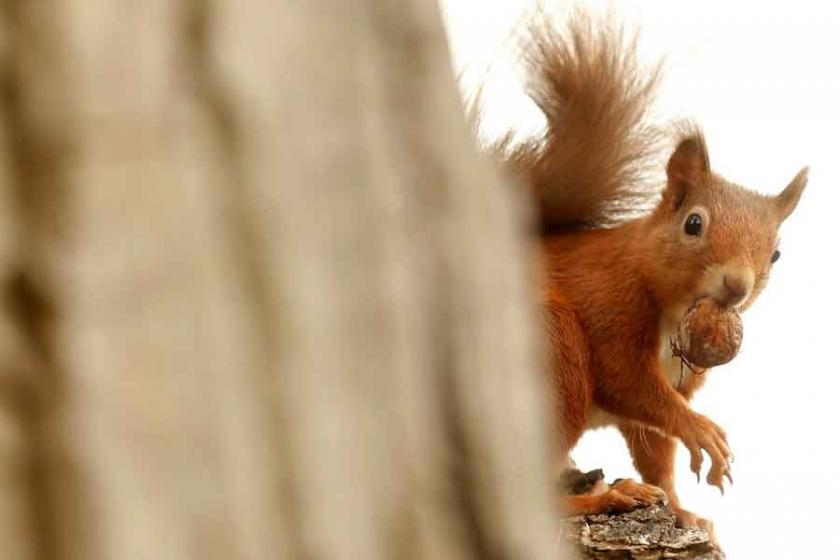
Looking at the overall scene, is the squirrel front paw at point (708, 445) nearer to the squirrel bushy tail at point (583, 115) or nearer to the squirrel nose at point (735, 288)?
the squirrel nose at point (735, 288)

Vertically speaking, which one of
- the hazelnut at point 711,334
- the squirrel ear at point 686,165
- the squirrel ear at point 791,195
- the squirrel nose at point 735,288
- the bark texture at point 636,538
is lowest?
the bark texture at point 636,538

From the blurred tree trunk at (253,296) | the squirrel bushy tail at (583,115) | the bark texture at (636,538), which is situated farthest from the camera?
the squirrel bushy tail at (583,115)

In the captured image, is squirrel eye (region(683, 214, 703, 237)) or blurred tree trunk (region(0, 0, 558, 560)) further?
squirrel eye (region(683, 214, 703, 237))

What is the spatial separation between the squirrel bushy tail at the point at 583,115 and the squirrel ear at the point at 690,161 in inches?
4.5

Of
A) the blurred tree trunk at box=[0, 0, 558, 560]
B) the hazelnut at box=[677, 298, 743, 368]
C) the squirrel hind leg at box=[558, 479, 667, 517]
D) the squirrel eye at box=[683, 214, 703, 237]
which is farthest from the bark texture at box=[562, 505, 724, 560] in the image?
the blurred tree trunk at box=[0, 0, 558, 560]

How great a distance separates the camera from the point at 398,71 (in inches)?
6.5

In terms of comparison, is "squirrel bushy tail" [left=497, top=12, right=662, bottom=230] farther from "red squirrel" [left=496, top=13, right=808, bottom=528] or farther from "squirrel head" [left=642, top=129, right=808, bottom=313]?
"squirrel head" [left=642, top=129, right=808, bottom=313]

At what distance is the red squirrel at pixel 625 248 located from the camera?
109 centimetres

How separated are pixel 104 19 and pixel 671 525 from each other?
935 mm

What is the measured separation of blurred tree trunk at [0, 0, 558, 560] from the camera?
152 mm

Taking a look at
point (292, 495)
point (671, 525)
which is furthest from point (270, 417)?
point (671, 525)

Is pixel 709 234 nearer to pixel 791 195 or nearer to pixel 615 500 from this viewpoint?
pixel 791 195

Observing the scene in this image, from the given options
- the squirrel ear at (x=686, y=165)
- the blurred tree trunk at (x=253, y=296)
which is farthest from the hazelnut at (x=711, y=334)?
the blurred tree trunk at (x=253, y=296)

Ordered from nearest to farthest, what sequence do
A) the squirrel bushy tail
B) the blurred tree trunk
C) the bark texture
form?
1. the blurred tree trunk
2. the bark texture
3. the squirrel bushy tail
